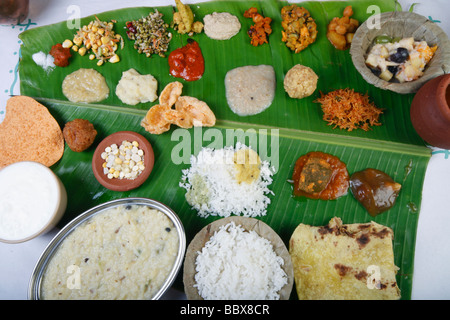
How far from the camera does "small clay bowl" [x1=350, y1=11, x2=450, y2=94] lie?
2.86 metres

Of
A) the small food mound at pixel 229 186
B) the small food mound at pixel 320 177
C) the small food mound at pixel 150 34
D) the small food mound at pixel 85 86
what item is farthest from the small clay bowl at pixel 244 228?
the small food mound at pixel 150 34

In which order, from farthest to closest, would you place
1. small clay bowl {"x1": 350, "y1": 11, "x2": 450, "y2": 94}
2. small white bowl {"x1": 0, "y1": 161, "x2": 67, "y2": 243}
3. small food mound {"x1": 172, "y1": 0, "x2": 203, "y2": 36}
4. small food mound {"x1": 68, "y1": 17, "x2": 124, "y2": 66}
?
small food mound {"x1": 68, "y1": 17, "x2": 124, "y2": 66} → small food mound {"x1": 172, "y1": 0, "x2": 203, "y2": 36} → small clay bowl {"x1": 350, "y1": 11, "x2": 450, "y2": 94} → small white bowl {"x1": 0, "y1": 161, "x2": 67, "y2": 243}

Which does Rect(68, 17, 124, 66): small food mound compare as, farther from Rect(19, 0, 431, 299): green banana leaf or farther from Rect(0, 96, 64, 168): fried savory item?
Rect(0, 96, 64, 168): fried savory item

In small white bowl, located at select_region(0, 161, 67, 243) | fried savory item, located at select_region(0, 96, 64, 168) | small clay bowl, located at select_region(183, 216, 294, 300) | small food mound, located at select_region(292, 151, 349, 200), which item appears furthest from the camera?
fried savory item, located at select_region(0, 96, 64, 168)

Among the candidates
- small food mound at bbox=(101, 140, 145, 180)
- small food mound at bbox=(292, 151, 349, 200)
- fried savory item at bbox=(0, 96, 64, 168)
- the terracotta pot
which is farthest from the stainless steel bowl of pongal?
the terracotta pot

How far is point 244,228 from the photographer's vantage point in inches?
107

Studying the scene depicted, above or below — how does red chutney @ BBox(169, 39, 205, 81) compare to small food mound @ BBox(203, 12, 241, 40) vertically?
below

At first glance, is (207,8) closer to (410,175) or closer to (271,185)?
(271,185)

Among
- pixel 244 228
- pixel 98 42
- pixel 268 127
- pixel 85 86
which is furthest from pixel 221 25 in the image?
pixel 244 228

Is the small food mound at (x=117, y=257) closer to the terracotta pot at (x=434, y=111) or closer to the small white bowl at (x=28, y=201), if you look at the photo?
the small white bowl at (x=28, y=201)

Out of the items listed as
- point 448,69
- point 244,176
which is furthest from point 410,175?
point 244,176

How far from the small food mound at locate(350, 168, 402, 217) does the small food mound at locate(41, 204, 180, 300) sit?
174 centimetres

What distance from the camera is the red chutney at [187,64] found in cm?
332

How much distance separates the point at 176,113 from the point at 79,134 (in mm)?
949
